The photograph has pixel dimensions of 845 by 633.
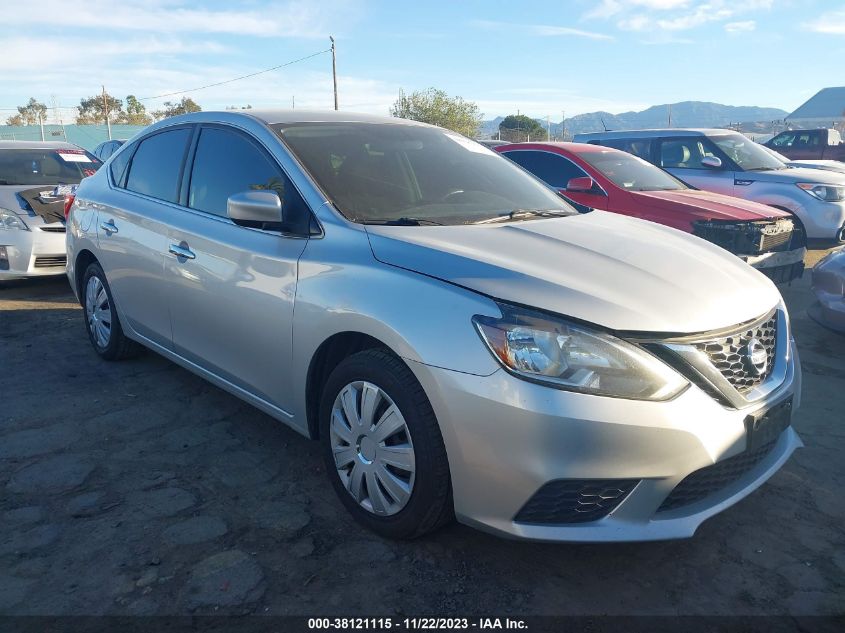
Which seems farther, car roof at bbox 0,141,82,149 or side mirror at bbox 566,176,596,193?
car roof at bbox 0,141,82,149

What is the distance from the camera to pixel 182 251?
3.52 meters

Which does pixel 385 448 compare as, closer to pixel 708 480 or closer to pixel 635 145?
pixel 708 480

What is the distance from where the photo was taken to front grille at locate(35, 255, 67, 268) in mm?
6805

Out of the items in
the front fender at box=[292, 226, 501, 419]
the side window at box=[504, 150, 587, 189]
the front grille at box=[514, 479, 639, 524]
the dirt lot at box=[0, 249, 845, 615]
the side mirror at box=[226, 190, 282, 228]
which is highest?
the side window at box=[504, 150, 587, 189]

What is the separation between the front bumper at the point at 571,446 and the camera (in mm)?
2098

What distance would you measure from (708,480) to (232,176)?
2533 millimetres

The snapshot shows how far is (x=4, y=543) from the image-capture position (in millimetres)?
2625

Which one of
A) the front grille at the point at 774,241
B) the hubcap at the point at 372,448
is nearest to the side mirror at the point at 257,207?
the hubcap at the point at 372,448

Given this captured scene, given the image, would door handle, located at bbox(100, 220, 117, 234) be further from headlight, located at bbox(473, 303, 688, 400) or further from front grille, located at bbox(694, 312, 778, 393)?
front grille, located at bbox(694, 312, 778, 393)

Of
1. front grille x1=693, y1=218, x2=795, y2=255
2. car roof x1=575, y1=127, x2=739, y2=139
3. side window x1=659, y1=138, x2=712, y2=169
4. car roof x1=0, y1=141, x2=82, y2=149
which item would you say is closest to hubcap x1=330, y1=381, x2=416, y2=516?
front grille x1=693, y1=218, x2=795, y2=255

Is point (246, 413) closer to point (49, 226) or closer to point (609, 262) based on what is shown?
point (609, 262)

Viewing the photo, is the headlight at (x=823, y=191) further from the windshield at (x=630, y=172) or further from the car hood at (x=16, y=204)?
the car hood at (x=16, y=204)

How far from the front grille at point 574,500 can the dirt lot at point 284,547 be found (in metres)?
0.33

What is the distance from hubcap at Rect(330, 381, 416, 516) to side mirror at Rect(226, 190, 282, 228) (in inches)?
31.5
